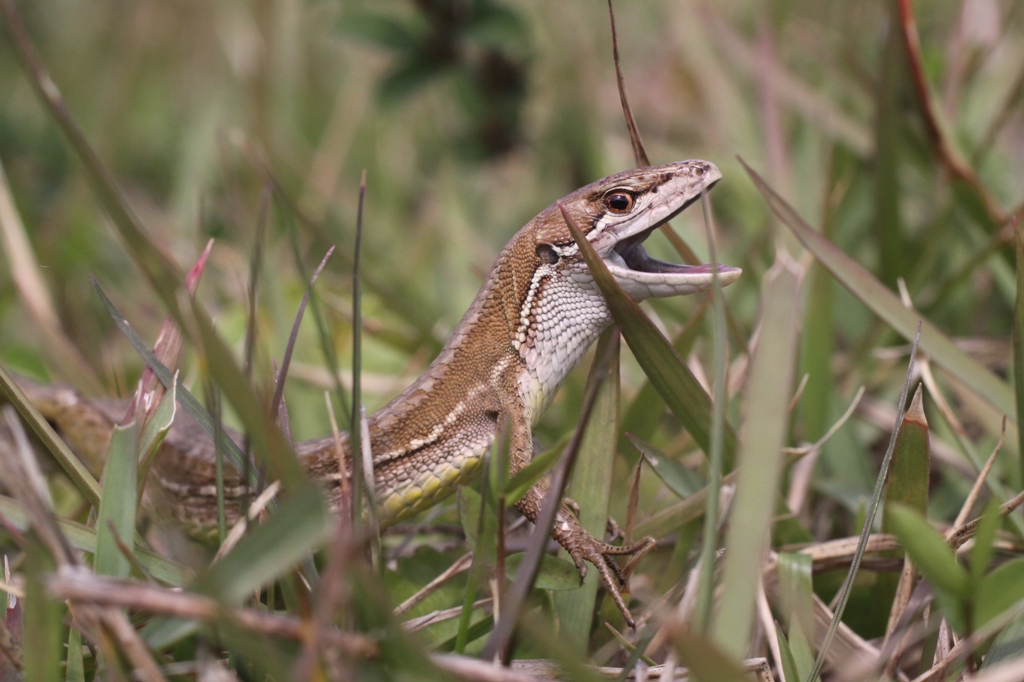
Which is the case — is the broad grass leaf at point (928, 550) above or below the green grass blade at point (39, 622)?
below

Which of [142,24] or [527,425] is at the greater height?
[142,24]

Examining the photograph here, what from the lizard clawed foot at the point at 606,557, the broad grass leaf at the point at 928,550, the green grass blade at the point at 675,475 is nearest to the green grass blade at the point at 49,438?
the lizard clawed foot at the point at 606,557

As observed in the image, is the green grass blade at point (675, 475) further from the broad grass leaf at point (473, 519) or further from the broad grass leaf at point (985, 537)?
the broad grass leaf at point (985, 537)

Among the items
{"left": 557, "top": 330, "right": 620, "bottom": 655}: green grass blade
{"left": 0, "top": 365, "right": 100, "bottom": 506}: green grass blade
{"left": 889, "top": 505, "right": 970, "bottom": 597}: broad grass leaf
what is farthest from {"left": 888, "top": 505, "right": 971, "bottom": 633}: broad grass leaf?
Result: {"left": 0, "top": 365, "right": 100, "bottom": 506}: green grass blade

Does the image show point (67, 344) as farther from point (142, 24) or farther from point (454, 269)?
point (142, 24)

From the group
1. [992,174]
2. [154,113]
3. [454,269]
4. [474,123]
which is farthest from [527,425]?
[154,113]

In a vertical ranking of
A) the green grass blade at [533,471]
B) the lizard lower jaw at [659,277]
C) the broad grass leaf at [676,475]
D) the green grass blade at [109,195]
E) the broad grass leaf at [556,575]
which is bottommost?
the broad grass leaf at [676,475]

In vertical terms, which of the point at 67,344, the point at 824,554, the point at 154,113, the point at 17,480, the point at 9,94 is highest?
the point at 9,94
